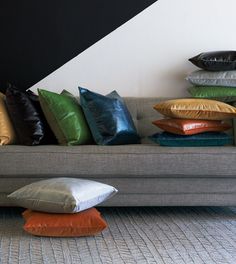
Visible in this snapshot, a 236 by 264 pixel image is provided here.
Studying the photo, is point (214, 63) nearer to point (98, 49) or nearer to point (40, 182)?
point (98, 49)

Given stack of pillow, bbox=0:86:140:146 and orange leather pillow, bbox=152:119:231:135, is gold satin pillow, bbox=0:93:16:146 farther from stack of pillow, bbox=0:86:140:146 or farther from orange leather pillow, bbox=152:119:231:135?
orange leather pillow, bbox=152:119:231:135

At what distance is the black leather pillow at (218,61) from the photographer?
9.91 feet

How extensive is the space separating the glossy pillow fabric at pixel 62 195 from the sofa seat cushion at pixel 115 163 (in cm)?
14

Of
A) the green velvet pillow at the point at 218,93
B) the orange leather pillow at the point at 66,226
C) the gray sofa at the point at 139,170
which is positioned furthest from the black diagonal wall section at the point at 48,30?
the orange leather pillow at the point at 66,226

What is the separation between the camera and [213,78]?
9.96 ft

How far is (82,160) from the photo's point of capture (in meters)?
2.49

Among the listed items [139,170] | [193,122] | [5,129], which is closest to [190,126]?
[193,122]

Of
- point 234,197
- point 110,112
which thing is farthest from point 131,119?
point 234,197

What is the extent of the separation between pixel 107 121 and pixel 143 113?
1.57 ft

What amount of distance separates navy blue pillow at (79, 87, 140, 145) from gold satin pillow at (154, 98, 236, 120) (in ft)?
0.98

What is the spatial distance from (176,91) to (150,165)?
45.8 inches

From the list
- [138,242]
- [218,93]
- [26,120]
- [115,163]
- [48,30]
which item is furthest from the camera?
[48,30]

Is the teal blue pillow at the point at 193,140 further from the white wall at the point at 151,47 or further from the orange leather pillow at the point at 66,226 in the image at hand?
the white wall at the point at 151,47

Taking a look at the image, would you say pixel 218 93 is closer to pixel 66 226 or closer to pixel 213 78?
pixel 213 78
